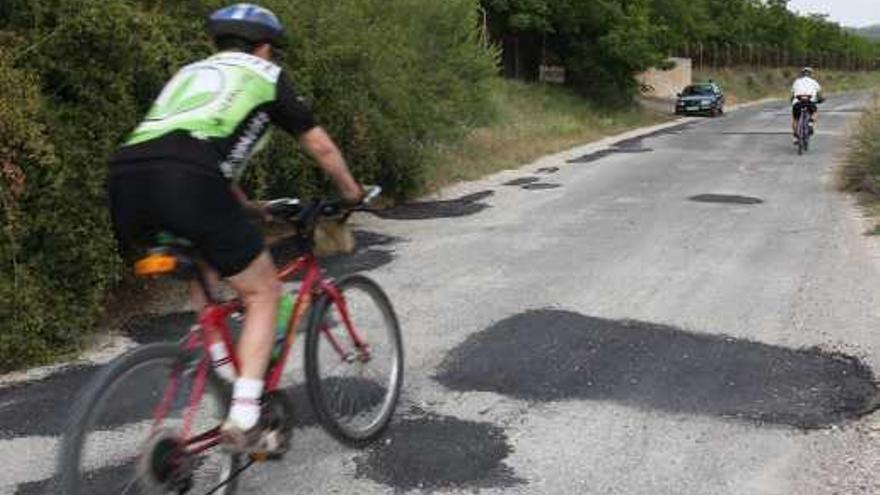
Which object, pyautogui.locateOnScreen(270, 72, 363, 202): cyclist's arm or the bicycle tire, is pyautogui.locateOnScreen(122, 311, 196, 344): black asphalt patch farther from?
the bicycle tire

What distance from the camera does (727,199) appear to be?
13.5m

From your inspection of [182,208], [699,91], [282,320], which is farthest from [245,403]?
[699,91]

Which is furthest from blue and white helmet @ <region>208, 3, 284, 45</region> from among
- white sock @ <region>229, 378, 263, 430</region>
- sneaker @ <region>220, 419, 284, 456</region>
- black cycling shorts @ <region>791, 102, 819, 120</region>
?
black cycling shorts @ <region>791, 102, 819, 120</region>

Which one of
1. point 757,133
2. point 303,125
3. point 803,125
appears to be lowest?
point 757,133

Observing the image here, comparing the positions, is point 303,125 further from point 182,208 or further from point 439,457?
point 439,457

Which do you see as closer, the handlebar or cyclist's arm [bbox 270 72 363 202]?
cyclist's arm [bbox 270 72 363 202]

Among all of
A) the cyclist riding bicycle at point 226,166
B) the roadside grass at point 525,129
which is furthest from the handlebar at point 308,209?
the roadside grass at point 525,129

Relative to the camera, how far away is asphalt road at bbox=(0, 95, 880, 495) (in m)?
4.44

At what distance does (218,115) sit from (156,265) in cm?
58

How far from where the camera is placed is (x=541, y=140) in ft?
79.3

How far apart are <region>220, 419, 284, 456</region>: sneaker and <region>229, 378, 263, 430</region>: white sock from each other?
0.02 metres

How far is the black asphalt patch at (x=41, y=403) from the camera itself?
16.5ft

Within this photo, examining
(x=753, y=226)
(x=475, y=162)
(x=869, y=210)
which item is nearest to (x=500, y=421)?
(x=753, y=226)

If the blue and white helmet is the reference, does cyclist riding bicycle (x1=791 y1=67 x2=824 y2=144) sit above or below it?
below
